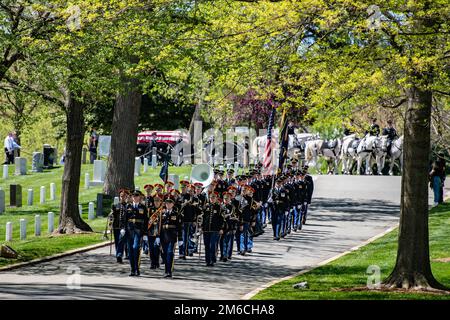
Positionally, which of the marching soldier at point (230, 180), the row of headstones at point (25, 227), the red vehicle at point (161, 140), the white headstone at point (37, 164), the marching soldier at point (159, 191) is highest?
the red vehicle at point (161, 140)

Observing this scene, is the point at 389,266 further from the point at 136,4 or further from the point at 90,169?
the point at 90,169

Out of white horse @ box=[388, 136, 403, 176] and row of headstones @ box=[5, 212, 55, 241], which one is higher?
white horse @ box=[388, 136, 403, 176]

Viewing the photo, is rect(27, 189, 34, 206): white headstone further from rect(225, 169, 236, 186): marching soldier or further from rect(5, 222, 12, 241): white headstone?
rect(5, 222, 12, 241): white headstone

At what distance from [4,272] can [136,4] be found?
6.46 metres

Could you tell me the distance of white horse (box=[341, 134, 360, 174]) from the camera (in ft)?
148

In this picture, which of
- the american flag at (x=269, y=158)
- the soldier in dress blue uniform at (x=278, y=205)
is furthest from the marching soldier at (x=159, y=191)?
the american flag at (x=269, y=158)

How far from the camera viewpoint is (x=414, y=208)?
18.5 metres

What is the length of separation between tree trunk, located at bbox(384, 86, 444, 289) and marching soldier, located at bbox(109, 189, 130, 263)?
6255 mm

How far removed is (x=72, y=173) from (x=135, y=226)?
6811mm

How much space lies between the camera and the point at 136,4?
1867cm

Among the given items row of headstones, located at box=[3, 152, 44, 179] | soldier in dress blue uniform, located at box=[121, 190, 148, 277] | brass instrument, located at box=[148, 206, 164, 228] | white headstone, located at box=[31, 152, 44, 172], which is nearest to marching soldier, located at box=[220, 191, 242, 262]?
brass instrument, located at box=[148, 206, 164, 228]

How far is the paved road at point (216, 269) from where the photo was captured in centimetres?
1817

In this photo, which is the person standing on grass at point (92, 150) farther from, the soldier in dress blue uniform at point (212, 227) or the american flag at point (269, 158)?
the soldier in dress blue uniform at point (212, 227)

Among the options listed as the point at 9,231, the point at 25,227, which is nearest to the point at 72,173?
the point at 25,227
